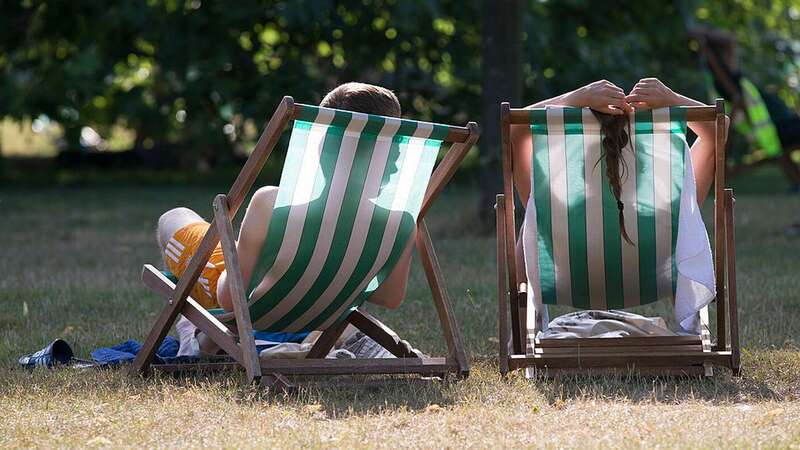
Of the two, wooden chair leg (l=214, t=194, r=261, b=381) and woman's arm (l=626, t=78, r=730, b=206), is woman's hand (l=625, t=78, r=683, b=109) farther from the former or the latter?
wooden chair leg (l=214, t=194, r=261, b=381)

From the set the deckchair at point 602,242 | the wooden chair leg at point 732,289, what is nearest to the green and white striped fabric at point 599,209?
the deckchair at point 602,242

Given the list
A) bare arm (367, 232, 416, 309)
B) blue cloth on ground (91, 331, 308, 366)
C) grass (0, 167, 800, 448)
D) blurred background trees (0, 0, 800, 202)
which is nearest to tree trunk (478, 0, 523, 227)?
blurred background trees (0, 0, 800, 202)

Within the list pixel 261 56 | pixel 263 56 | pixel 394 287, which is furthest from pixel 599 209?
pixel 261 56

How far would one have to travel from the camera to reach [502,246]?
401 cm

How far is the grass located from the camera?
3.16 meters

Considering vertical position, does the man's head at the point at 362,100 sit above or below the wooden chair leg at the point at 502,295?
above

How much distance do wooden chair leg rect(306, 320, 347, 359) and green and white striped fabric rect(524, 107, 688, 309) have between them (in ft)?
2.25

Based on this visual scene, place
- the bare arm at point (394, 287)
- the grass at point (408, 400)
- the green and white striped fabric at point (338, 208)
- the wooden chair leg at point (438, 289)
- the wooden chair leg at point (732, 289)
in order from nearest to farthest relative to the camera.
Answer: the grass at point (408, 400) → the green and white striped fabric at point (338, 208) → the wooden chair leg at point (732, 289) → the wooden chair leg at point (438, 289) → the bare arm at point (394, 287)

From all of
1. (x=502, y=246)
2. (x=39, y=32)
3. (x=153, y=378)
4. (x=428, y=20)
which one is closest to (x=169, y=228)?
(x=153, y=378)

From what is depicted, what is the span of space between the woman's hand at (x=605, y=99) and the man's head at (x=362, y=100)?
602mm

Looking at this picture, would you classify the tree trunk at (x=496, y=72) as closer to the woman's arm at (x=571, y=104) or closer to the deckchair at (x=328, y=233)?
the woman's arm at (x=571, y=104)

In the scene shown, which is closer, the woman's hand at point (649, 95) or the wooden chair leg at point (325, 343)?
the woman's hand at point (649, 95)

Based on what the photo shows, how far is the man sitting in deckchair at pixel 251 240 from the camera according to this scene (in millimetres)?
3777

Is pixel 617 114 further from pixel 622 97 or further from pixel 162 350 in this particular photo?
pixel 162 350
